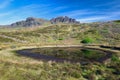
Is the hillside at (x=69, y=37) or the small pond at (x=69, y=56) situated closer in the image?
the small pond at (x=69, y=56)

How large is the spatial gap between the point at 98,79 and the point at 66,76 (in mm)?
3105

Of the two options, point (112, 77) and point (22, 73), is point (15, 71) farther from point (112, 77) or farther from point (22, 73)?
point (112, 77)

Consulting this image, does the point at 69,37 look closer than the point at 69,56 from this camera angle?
No

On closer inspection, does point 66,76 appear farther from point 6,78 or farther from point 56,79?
point 6,78

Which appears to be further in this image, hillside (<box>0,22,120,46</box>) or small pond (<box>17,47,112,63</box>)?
hillside (<box>0,22,120,46</box>)

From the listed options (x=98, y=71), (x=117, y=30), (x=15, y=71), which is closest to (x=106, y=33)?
(x=117, y=30)

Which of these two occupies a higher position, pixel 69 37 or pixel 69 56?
pixel 69 56

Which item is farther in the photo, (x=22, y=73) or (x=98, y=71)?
(x=98, y=71)

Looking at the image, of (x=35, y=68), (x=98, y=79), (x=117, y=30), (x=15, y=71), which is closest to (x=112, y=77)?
(x=98, y=79)

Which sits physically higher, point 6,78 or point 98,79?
point 6,78

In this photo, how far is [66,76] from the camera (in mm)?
19438

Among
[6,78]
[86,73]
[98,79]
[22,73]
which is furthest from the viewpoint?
[86,73]

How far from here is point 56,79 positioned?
17906 mm

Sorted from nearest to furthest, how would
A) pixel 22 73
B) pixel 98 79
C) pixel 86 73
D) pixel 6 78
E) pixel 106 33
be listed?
pixel 6 78, pixel 22 73, pixel 98 79, pixel 86 73, pixel 106 33
